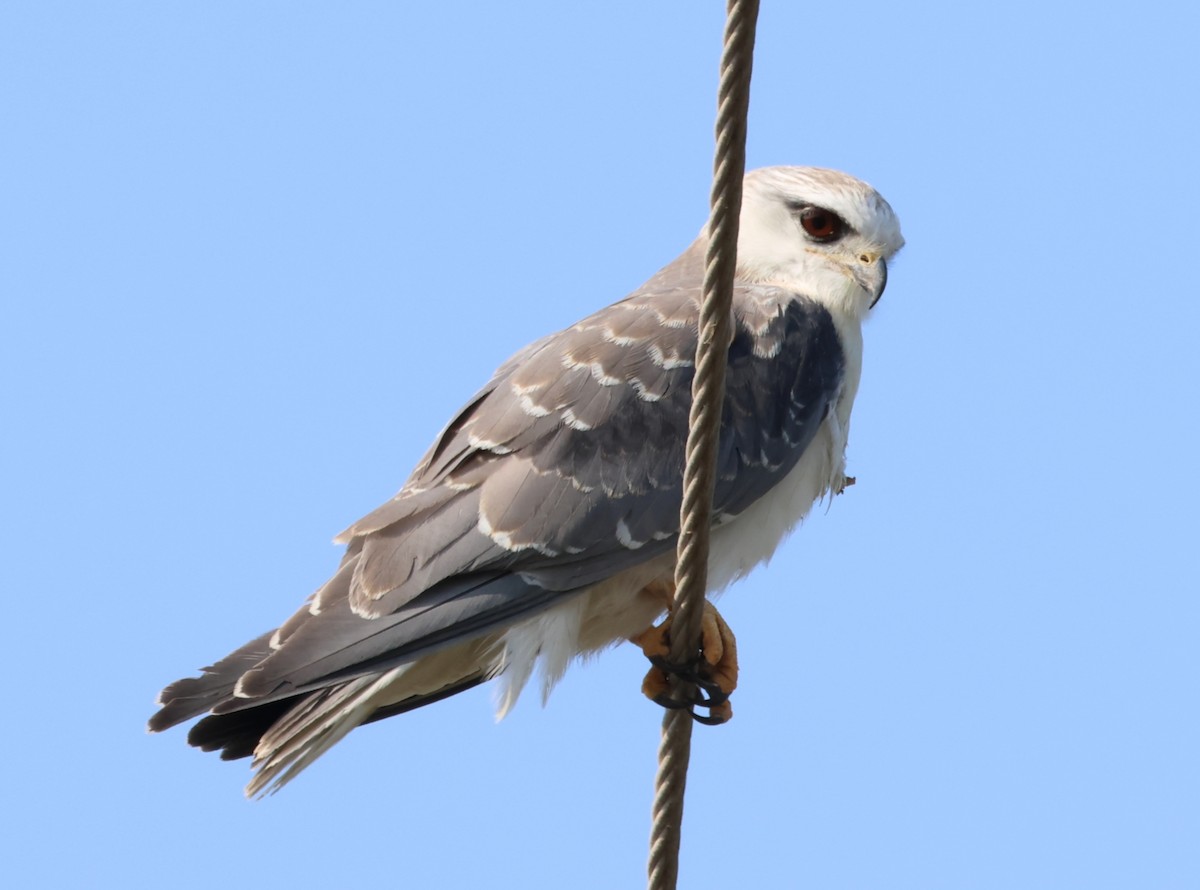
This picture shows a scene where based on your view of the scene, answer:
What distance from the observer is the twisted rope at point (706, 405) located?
3.20m

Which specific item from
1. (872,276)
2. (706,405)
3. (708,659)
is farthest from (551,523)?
(872,276)

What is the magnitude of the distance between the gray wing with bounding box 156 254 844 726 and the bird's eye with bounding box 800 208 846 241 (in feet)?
1.30

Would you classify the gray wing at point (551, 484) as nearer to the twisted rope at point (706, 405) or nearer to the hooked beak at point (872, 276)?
the hooked beak at point (872, 276)

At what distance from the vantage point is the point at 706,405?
3502 mm

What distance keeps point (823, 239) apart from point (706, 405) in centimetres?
234

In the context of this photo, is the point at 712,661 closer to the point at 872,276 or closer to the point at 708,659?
the point at 708,659

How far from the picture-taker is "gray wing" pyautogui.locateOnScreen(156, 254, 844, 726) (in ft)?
14.8

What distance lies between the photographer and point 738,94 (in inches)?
127

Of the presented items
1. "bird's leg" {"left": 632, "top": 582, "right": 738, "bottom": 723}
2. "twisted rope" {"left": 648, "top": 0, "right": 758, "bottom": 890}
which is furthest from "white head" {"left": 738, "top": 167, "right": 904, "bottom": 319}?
"twisted rope" {"left": 648, "top": 0, "right": 758, "bottom": 890}

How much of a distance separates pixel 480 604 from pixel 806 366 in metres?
1.40

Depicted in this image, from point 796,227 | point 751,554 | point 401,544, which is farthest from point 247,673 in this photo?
point 796,227

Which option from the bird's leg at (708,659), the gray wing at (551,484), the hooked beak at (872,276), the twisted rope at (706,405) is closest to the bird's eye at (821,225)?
the hooked beak at (872,276)

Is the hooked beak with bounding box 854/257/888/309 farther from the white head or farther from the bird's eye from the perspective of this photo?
the bird's eye

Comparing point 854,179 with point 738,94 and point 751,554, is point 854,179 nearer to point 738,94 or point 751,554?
point 751,554
